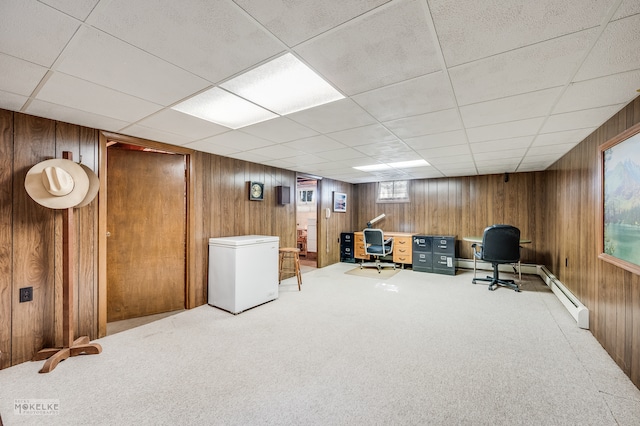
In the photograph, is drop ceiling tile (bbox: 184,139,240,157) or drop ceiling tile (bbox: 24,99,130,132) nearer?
drop ceiling tile (bbox: 24,99,130,132)

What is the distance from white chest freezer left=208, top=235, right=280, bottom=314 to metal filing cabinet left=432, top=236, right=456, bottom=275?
3.71 m

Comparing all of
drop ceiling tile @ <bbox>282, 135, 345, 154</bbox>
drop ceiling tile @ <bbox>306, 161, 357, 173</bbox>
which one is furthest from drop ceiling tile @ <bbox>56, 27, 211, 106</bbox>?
drop ceiling tile @ <bbox>306, 161, 357, 173</bbox>

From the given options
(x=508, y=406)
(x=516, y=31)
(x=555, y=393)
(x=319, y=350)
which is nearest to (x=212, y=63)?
(x=516, y=31)

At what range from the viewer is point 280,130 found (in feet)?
9.52

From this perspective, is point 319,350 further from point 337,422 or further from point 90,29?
point 90,29

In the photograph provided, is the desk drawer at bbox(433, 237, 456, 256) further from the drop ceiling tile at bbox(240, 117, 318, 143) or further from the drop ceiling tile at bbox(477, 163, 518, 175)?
the drop ceiling tile at bbox(240, 117, 318, 143)

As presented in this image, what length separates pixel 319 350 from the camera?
8.27 feet

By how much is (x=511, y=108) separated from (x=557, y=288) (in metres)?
3.43

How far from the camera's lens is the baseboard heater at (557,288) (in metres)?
2.97

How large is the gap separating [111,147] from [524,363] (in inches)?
196

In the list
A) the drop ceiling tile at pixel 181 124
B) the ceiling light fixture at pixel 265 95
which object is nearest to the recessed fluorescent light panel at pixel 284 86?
the ceiling light fixture at pixel 265 95

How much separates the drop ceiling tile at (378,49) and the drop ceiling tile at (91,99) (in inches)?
59.8

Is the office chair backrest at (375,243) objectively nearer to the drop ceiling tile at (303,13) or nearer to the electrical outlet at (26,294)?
the drop ceiling tile at (303,13)

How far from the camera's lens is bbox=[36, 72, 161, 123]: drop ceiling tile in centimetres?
184
